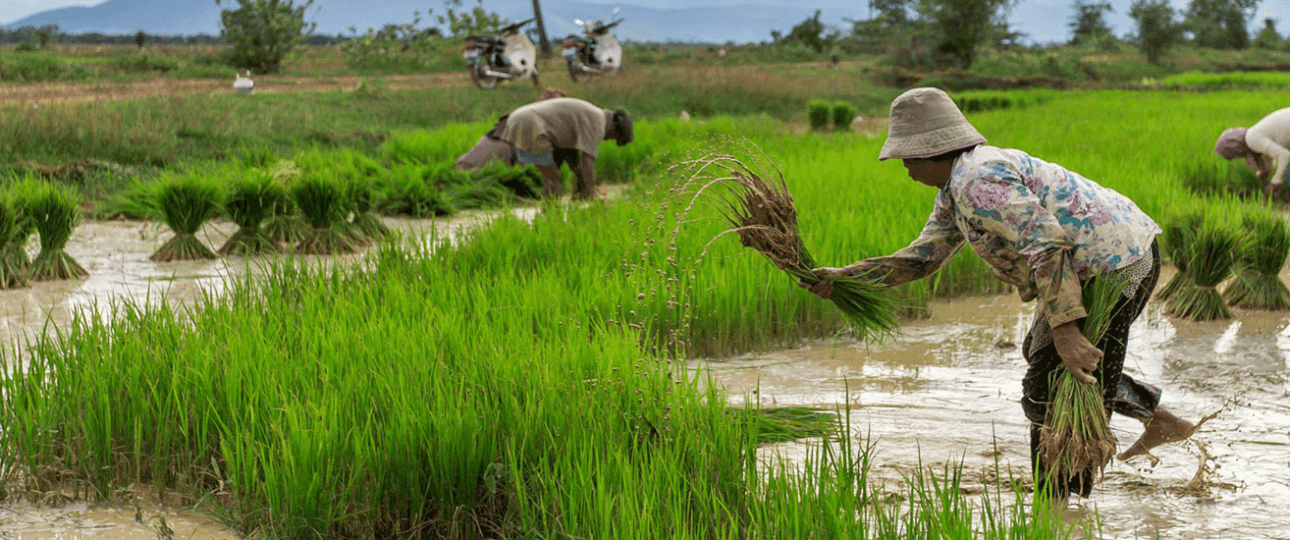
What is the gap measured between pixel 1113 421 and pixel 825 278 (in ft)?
4.19

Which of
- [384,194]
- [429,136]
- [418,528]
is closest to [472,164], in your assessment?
[384,194]

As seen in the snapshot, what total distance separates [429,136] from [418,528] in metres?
8.72

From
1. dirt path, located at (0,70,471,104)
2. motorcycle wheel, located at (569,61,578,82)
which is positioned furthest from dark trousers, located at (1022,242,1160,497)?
motorcycle wheel, located at (569,61,578,82)

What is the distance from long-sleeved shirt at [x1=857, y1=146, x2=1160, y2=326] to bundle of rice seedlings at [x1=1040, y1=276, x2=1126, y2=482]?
47 millimetres

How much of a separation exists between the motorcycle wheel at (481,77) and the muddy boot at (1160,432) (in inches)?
642

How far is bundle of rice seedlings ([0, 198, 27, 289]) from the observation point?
Result: 5555mm

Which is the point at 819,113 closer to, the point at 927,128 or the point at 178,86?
the point at 178,86

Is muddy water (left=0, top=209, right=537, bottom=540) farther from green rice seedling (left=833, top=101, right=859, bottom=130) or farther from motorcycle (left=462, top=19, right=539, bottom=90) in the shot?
motorcycle (left=462, top=19, right=539, bottom=90)

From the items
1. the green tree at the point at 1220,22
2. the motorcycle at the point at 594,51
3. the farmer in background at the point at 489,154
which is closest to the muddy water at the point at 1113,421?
the farmer in background at the point at 489,154

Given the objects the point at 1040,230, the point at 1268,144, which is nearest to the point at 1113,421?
the point at 1040,230

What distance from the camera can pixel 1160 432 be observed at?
9.62 feet

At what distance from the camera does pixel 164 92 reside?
48.1 ft

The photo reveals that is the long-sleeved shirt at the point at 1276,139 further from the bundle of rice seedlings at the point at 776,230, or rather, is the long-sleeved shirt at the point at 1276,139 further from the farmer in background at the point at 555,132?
the bundle of rice seedlings at the point at 776,230

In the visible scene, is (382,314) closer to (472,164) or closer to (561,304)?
(561,304)
